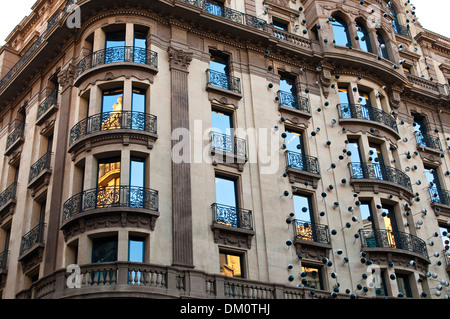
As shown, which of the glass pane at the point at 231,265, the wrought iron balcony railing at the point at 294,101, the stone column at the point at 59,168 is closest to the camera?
the glass pane at the point at 231,265

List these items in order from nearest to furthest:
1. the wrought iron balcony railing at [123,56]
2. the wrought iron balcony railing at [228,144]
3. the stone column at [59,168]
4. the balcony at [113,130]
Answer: the stone column at [59,168] < the balcony at [113,130] < the wrought iron balcony railing at [228,144] < the wrought iron balcony railing at [123,56]

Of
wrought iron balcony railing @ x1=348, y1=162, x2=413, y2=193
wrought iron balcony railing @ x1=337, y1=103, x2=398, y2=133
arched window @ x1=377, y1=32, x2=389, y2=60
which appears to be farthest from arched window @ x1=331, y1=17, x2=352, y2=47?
wrought iron balcony railing @ x1=348, y1=162, x2=413, y2=193

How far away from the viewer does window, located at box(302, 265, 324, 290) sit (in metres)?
24.8

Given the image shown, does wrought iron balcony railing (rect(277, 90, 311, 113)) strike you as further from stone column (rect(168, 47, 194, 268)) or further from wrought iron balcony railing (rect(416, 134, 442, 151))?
wrought iron balcony railing (rect(416, 134, 442, 151))

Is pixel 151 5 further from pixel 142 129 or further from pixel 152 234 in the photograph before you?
pixel 152 234

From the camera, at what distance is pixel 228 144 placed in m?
26.0

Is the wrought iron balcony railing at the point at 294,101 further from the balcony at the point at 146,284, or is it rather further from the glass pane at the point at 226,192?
the balcony at the point at 146,284

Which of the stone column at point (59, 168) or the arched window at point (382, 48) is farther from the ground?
the arched window at point (382, 48)

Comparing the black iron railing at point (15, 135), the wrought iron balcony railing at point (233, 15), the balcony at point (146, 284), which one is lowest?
the balcony at point (146, 284)

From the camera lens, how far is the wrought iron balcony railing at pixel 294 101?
29078 millimetres

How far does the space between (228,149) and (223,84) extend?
366 cm

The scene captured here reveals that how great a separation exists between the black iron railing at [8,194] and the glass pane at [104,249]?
815cm

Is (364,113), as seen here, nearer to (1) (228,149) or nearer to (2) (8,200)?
(1) (228,149)

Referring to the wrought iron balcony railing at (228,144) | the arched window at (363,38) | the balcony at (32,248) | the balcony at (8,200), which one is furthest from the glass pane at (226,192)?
the arched window at (363,38)
